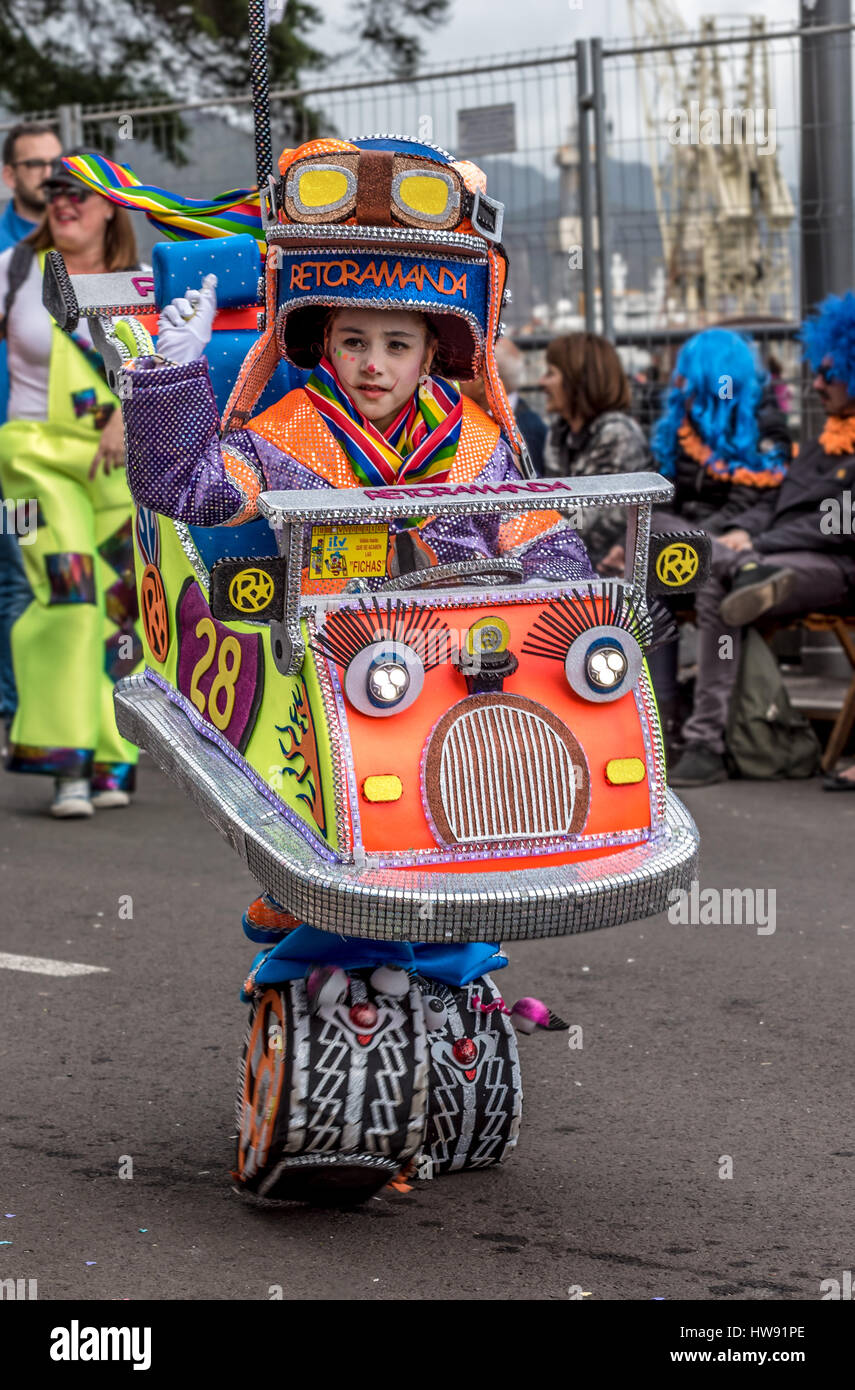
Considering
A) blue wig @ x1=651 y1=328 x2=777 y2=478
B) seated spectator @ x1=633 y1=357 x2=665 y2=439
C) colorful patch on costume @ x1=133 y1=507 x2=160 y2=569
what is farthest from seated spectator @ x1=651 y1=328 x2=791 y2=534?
colorful patch on costume @ x1=133 y1=507 x2=160 y2=569

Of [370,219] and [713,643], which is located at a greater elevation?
[370,219]

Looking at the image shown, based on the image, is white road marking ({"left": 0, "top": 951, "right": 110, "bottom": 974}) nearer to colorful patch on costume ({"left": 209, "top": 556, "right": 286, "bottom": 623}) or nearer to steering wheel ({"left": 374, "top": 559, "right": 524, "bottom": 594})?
steering wheel ({"left": 374, "top": 559, "right": 524, "bottom": 594})

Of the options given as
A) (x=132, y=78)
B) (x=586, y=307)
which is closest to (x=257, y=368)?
(x=586, y=307)

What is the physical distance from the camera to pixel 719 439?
817 centimetres

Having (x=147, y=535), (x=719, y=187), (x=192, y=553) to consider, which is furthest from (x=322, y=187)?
(x=719, y=187)

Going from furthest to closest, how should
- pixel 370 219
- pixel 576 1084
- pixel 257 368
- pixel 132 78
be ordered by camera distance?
pixel 132 78 → pixel 576 1084 → pixel 257 368 → pixel 370 219

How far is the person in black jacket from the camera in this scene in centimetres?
768

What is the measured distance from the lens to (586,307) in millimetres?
9359

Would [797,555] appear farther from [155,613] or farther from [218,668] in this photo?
[218,668]

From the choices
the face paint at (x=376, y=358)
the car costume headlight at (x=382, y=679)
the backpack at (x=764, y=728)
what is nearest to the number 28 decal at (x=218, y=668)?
the car costume headlight at (x=382, y=679)

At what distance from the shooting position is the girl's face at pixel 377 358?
3.57m

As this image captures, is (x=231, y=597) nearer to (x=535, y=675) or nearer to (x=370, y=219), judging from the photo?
(x=535, y=675)
